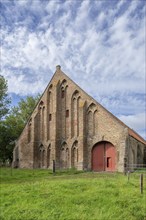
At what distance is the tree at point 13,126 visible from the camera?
48812mm

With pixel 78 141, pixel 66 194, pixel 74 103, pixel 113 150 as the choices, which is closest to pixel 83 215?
pixel 66 194

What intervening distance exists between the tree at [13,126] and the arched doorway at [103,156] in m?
21.1

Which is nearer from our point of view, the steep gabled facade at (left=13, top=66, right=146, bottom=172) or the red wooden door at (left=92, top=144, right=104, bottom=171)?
the steep gabled facade at (left=13, top=66, right=146, bottom=172)

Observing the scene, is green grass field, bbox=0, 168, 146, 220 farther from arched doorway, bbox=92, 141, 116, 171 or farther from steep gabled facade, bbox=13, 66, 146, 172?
arched doorway, bbox=92, 141, 116, 171

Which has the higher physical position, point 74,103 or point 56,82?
point 56,82

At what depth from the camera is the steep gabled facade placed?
96.8ft

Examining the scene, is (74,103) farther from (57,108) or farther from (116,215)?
(116,215)

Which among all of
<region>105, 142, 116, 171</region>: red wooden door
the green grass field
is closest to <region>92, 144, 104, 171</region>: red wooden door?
<region>105, 142, 116, 171</region>: red wooden door

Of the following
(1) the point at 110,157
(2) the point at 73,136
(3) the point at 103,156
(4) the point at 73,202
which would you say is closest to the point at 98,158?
(3) the point at 103,156

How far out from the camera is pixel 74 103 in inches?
1332

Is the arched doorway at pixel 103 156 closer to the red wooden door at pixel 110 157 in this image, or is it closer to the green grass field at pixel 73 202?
the red wooden door at pixel 110 157

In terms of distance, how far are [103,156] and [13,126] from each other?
24.3m

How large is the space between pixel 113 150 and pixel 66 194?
15.2 metres

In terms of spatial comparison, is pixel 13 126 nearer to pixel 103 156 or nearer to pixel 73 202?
pixel 103 156
